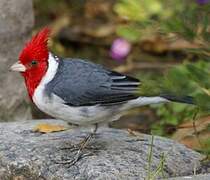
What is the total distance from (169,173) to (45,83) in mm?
813

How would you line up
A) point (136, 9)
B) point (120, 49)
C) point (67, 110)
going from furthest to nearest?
point (120, 49) < point (136, 9) < point (67, 110)

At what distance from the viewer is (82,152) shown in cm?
393

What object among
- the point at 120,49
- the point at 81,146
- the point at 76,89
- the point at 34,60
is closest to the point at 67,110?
the point at 76,89

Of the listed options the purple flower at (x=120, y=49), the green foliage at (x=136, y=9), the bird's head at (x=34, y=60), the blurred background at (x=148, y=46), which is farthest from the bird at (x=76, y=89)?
the purple flower at (x=120, y=49)

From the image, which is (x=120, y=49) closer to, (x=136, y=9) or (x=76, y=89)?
(x=136, y=9)

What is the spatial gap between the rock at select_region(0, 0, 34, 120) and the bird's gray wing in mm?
1223

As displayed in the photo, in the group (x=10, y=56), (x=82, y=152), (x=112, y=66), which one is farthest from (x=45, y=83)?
(x=112, y=66)

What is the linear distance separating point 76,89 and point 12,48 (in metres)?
1.41

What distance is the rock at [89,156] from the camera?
147 inches

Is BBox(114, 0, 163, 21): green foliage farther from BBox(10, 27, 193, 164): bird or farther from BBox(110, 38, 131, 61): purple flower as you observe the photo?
BBox(110, 38, 131, 61): purple flower

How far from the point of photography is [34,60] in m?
4.01

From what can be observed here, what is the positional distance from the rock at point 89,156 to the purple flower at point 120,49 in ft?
7.77

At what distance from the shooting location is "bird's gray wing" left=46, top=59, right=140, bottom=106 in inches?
151

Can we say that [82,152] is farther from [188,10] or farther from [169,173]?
[188,10]
